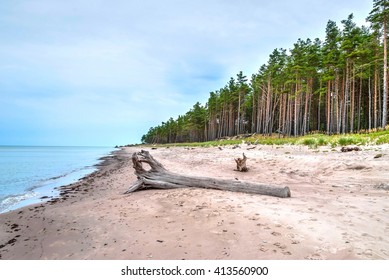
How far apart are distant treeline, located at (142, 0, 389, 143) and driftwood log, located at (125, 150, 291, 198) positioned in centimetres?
2463

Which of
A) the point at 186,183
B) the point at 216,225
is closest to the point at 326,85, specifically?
the point at 186,183

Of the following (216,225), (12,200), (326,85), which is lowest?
(12,200)

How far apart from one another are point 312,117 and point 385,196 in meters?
54.3

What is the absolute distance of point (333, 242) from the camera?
12.3 ft

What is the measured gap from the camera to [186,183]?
340 inches

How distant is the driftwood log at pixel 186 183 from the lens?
7.13 meters

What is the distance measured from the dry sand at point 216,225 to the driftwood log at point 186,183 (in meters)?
0.33

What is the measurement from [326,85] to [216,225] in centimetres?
4520

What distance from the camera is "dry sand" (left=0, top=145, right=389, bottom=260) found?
3.75 meters

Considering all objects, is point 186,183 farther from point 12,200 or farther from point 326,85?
point 326,85

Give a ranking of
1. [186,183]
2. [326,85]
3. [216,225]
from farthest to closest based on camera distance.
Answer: [326,85]
[186,183]
[216,225]

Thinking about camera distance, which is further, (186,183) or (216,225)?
(186,183)

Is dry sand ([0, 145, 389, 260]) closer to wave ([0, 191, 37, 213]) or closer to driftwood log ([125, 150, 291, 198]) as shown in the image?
driftwood log ([125, 150, 291, 198])
